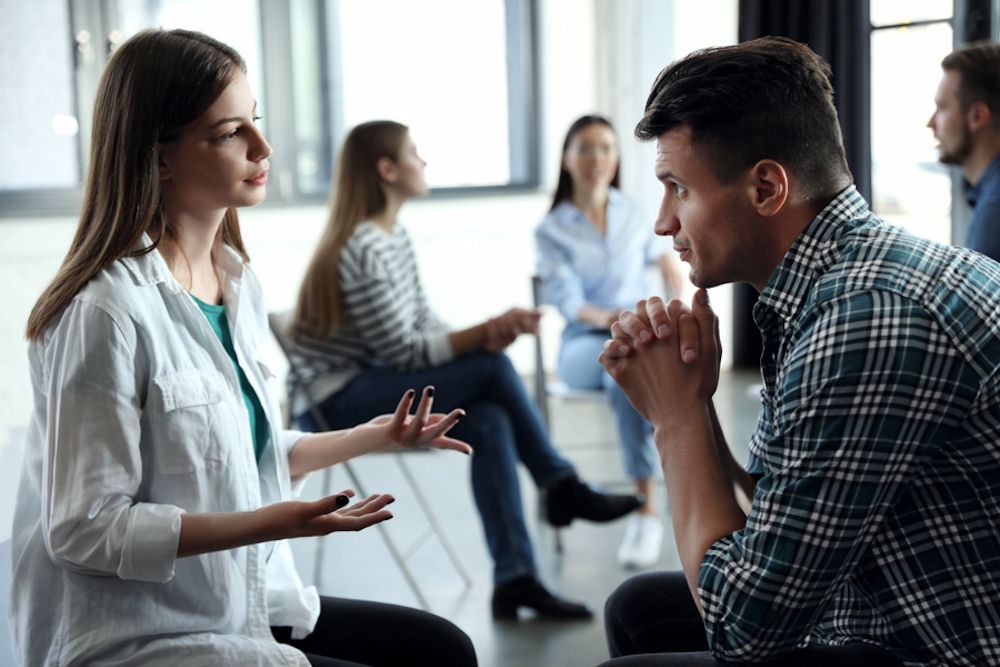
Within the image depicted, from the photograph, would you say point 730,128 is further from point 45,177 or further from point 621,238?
point 45,177

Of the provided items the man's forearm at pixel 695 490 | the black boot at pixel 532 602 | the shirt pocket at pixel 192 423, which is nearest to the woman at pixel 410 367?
the black boot at pixel 532 602

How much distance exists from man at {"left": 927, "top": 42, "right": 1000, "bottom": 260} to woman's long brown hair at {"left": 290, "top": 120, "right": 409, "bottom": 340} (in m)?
1.54

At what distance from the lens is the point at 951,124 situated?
3123mm

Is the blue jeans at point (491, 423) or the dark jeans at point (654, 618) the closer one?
the dark jeans at point (654, 618)

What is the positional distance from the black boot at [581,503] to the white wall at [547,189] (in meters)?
2.36

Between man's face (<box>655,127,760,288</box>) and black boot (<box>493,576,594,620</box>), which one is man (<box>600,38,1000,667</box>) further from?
black boot (<box>493,576,594,620</box>)

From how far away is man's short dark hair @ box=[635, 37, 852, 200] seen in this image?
1226 millimetres

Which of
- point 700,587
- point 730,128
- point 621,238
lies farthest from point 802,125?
point 621,238

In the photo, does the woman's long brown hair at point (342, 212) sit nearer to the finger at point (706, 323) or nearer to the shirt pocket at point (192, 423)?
the shirt pocket at point (192, 423)

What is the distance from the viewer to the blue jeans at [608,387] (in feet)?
10.8

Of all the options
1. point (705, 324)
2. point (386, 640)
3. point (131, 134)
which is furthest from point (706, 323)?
point (131, 134)

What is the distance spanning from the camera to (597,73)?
18.2ft

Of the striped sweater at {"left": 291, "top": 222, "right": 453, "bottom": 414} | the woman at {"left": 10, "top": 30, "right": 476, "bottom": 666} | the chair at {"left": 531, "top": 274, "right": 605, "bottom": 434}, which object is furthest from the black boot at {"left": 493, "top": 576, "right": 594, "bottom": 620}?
the woman at {"left": 10, "top": 30, "right": 476, "bottom": 666}

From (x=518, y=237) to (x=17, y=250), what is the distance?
7.53 feet
